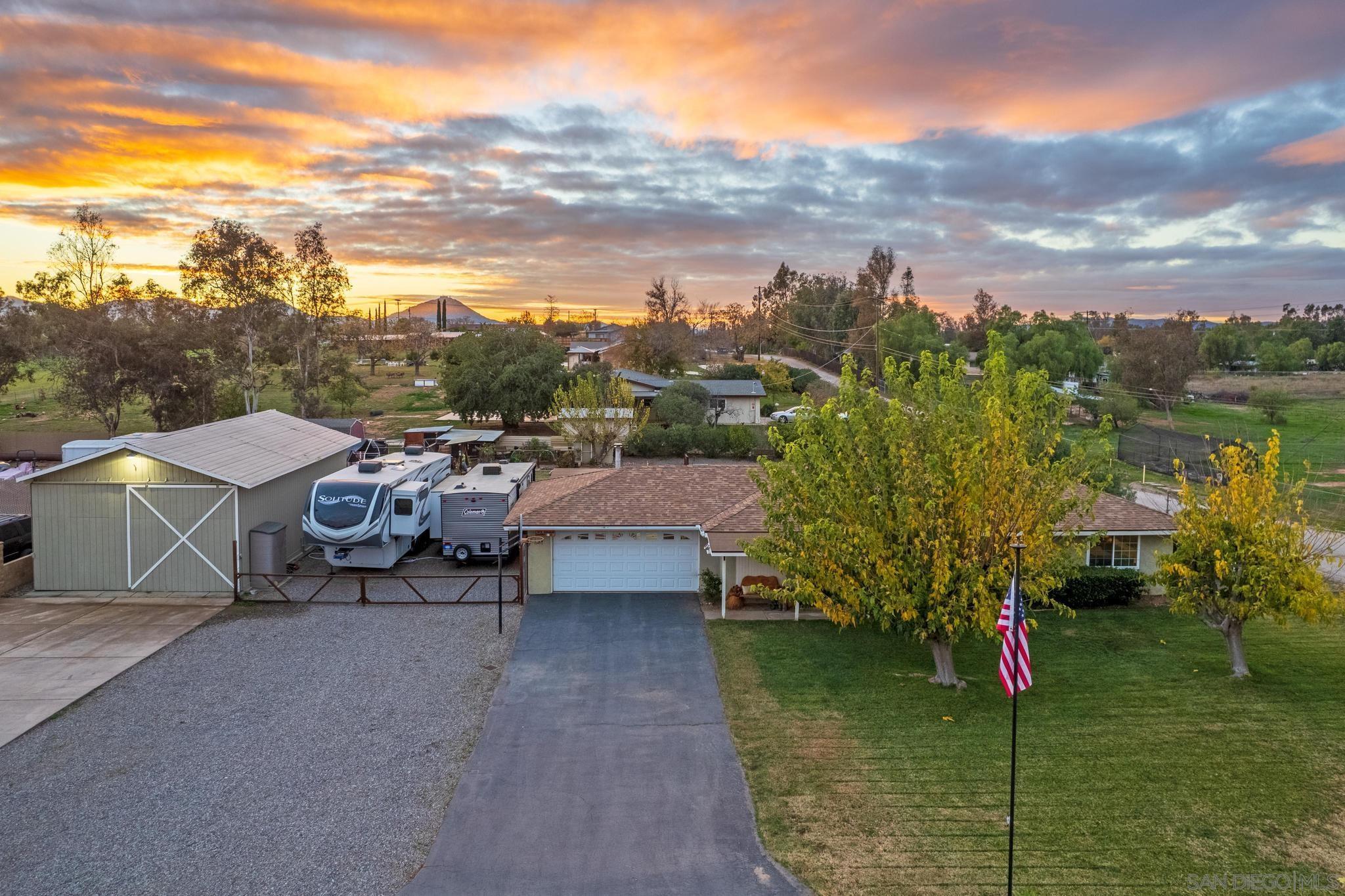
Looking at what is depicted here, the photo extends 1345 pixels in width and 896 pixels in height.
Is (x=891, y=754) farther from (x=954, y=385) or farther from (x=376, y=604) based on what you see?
(x=376, y=604)

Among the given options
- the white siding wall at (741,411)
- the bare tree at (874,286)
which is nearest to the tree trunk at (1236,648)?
the white siding wall at (741,411)

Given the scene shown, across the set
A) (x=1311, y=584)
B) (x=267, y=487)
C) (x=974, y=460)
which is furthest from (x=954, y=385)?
(x=267, y=487)

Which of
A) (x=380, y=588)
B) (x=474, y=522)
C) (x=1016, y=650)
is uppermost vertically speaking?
(x=1016, y=650)

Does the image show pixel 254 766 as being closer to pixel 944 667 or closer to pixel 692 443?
pixel 944 667

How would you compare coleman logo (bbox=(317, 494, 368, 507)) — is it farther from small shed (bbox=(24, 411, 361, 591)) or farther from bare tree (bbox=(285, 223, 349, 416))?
bare tree (bbox=(285, 223, 349, 416))

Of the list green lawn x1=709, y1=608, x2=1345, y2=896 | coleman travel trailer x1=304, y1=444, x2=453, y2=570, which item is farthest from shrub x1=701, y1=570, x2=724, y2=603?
coleman travel trailer x1=304, y1=444, x2=453, y2=570

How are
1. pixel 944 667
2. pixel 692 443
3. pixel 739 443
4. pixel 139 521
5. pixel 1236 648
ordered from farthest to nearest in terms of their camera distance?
1. pixel 692 443
2. pixel 739 443
3. pixel 139 521
4. pixel 1236 648
5. pixel 944 667

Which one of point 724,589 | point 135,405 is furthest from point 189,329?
point 724,589
